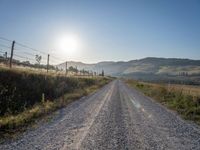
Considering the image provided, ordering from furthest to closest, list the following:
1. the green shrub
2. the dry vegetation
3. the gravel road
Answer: the green shrub
the dry vegetation
the gravel road

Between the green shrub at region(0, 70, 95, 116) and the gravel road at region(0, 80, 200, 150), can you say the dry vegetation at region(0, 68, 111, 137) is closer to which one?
the green shrub at region(0, 70, 95, 116)

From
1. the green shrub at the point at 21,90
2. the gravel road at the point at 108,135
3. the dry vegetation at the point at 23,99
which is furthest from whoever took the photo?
the green shrub at the point at 21,90

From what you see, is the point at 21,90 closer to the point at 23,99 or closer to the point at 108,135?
the point at 23,99

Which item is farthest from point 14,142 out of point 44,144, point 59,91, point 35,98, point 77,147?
point 59,91

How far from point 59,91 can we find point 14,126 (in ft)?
51.0

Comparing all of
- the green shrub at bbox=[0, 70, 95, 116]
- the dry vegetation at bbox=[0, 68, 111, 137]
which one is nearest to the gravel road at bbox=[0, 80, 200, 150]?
the dry vegetation at bbox=[0, 68, 111, 137]

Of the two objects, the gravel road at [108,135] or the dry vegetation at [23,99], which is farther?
the dry vegetation at [23,99]

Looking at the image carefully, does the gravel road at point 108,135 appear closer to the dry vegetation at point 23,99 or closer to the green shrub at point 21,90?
the dry vegetation at point 23,99

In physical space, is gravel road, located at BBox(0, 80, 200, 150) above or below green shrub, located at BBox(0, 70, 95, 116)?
below

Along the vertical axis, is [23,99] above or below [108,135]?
above

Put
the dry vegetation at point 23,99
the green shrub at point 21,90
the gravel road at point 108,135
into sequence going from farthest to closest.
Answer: the green shrub at point 21,90
the dry vegetation at point 23,99
the gravel road at point 108,135

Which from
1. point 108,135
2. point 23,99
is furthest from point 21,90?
point 108,135

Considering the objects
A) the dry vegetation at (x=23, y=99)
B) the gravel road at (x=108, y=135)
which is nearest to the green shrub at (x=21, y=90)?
the dry vegetation at (x=23, y=99)

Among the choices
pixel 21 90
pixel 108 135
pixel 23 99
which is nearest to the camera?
pixel 108 135
